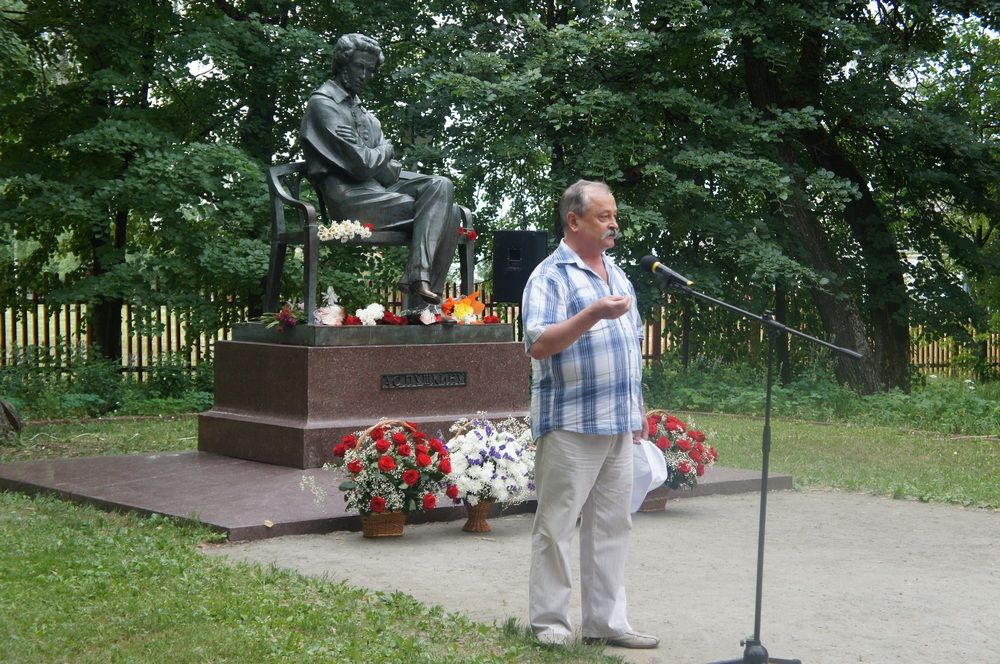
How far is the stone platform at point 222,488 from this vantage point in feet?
21.5

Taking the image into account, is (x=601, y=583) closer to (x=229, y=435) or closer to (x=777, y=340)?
(x=229, y=435)

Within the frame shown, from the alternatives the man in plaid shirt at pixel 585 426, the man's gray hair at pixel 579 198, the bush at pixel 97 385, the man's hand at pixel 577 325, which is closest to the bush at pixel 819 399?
the bush at pixel 97 385

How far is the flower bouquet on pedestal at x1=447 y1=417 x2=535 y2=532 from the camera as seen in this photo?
21.1 ft

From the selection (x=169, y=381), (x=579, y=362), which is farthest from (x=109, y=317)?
(x=579, y=362)

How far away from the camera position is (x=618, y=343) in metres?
4.29

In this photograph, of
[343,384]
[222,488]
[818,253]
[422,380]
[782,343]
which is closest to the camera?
[222,488]

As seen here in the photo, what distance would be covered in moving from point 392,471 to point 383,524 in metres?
0.34

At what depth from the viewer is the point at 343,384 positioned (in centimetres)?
825

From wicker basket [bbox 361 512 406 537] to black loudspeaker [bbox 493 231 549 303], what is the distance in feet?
22.6

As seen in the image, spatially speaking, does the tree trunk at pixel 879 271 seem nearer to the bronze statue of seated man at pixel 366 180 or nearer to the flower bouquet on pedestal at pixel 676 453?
the bronze statue of seated man at pixel 366 180

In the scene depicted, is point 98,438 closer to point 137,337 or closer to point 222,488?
point 222,488

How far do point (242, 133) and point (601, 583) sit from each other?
42.8ft

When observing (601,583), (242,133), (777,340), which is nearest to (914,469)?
(601,583)

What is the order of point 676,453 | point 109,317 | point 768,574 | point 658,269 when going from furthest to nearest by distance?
1. point 109,317
2. point 676,453
3. point 768,574
4. point 658,269
